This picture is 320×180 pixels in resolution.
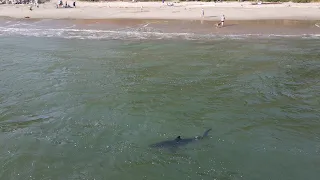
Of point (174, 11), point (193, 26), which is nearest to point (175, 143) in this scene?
point (193, 26)

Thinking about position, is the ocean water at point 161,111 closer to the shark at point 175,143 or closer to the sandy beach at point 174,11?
the shark at point 175,143

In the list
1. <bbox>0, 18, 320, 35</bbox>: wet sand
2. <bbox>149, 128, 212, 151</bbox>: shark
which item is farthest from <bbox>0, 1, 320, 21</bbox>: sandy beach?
<bbox>149, 128, 212, 151</bbox>: shark

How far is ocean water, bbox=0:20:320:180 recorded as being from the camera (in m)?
11.4

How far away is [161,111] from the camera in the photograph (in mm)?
15484

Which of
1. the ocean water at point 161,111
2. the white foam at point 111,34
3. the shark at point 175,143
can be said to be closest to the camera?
the ocean water at point 161,111

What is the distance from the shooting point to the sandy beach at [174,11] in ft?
132

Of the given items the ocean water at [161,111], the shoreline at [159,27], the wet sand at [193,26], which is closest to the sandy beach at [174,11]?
the wet sand at [193,26]

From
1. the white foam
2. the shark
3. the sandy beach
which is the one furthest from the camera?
the sandy beach

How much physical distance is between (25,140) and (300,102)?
1313cm

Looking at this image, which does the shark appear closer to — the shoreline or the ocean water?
the ocean water

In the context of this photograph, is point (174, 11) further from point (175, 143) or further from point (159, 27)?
point (175, 143)

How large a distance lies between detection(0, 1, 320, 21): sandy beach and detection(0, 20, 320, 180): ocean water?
1330 cm

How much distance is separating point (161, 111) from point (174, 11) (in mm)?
32418

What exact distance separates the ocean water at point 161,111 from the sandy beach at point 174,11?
43.6 ft
